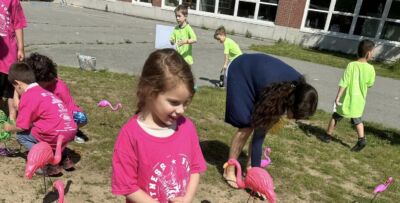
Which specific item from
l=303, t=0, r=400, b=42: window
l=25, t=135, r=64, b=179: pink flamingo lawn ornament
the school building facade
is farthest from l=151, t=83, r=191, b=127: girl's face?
l=303, t=0, r=400, b=42: window

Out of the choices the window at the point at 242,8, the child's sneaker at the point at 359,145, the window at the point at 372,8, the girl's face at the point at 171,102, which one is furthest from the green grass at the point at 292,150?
the window at the point at 242,8

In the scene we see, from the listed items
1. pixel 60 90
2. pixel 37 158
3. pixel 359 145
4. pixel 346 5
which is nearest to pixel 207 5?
pixel 346 5

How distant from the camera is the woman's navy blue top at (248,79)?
3529mm

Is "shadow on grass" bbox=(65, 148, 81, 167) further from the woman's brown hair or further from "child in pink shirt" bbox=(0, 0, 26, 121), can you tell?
the woman's brown hair

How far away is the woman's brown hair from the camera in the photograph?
124 inches

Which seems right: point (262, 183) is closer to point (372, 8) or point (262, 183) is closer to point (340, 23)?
point (372, 8)

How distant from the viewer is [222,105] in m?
7.30

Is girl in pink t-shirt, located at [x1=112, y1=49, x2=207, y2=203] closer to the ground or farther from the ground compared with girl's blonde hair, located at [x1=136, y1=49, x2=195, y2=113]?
closer to the ground

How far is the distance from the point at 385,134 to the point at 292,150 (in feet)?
8.00

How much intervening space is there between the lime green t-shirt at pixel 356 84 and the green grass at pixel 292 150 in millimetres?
634

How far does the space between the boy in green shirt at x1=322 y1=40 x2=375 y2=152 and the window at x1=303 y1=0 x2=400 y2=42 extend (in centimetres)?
1311

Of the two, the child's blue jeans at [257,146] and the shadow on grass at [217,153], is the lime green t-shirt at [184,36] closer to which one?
the shadow on grass at [217,153]

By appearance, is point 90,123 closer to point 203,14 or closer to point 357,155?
point 357,155

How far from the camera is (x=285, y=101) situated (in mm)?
3297
